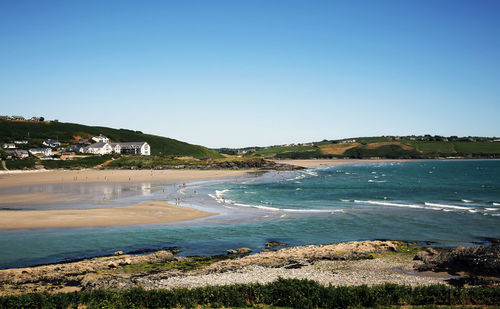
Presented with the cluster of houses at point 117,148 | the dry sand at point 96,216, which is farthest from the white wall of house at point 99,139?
the dry sand at point 96,216

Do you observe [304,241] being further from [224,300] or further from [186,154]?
[186,154]

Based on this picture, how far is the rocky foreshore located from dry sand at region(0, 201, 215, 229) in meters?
13.5

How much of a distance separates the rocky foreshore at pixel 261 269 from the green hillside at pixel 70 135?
14519 centimetres

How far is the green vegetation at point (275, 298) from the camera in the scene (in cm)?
1616

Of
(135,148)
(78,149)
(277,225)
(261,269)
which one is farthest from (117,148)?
(261,269)

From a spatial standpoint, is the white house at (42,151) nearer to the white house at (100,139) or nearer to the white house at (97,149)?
the white house at (97,149)

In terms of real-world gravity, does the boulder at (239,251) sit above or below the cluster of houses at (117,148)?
below

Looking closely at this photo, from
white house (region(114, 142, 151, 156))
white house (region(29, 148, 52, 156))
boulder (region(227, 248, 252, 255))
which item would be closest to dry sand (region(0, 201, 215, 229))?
boulder (region(227, 248, 252, 255))

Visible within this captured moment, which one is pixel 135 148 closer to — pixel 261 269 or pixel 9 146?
pixel 9 146

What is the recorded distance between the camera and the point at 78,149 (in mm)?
148750

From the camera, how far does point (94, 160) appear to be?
416 feet

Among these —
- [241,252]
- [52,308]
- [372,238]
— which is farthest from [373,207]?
[52,308]

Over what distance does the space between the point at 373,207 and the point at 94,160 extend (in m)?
110

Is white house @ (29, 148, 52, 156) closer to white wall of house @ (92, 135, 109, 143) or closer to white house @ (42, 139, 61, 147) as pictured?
white house @ (42, 139, 61, 147)
